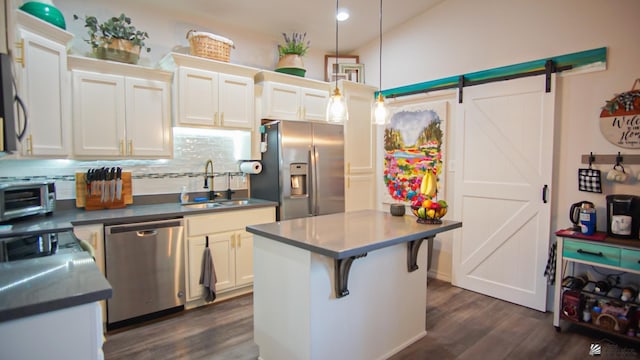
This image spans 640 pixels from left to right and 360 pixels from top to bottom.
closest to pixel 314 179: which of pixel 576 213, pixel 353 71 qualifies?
pixel 353 71

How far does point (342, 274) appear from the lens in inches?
78.9

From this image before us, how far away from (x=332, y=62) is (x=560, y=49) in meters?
2.62

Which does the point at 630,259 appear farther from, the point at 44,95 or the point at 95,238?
the point at 44,95

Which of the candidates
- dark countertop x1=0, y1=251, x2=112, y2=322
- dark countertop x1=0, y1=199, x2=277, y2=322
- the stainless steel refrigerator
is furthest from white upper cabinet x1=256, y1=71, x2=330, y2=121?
dark countertop x1=0, y1=251, x2=112, y2=322

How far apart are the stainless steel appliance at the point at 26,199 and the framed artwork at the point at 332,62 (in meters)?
3.34

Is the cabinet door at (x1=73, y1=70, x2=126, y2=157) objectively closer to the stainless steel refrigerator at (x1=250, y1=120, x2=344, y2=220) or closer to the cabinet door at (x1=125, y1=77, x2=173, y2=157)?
the cabinet door at (x1=125, y1=77, x2=173, y2=157)

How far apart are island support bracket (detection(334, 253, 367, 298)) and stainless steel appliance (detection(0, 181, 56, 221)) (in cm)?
222

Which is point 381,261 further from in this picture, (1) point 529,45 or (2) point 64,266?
(1) point 529,45

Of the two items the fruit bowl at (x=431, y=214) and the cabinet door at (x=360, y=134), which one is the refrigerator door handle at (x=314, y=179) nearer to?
the cabinet door at (x=360, y=134)

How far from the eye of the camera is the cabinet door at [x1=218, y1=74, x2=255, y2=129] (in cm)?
346

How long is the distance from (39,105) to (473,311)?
3.96 metres

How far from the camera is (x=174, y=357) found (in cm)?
234

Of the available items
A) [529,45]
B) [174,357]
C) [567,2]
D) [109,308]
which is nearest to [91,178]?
[109,308]

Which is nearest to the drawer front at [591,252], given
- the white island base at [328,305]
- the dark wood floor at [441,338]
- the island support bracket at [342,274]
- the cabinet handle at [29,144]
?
the dark wood floor at [441,338]
